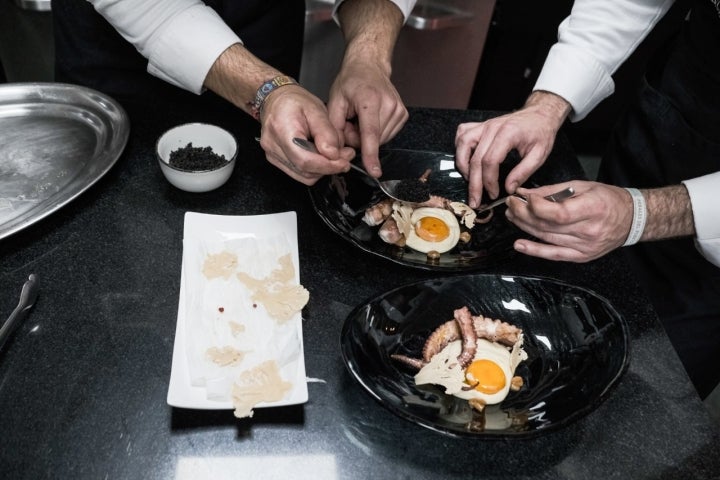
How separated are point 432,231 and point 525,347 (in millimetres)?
383

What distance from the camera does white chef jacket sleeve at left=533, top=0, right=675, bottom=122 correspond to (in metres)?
1.68

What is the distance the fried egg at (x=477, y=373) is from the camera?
43.3 inches

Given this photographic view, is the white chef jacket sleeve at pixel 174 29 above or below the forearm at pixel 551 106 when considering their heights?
above

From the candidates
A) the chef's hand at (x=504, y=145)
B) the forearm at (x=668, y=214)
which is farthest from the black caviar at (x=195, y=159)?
the forearm at (x=668, y=214)

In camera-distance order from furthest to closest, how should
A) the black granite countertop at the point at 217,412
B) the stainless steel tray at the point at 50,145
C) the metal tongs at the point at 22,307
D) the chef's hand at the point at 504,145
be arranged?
the chef's hand at the point at 504,145, the stainless steel tray at the point at 50,145, the metal tongs at the point at 22,307, the black granite countertop at the point at 217,412

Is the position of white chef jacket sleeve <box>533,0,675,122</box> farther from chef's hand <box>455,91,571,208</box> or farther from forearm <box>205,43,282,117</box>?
forearm <box>205,43,282,117</box>

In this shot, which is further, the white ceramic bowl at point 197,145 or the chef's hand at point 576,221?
the white ceramic bowl at point 197,145

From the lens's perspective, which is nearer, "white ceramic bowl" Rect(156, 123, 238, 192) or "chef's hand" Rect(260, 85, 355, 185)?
"chef's hand" Rect(260, 85, 355, 185)

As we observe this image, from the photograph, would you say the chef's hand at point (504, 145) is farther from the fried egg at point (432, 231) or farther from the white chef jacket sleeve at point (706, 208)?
the white chef jacket sleeve at point (706, 208)

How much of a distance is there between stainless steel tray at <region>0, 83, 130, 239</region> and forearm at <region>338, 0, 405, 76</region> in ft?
2.38

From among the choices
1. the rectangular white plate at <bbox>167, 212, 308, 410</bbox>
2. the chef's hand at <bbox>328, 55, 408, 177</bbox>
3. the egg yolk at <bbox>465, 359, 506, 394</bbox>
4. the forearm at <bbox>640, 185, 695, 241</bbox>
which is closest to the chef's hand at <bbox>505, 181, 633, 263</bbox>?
the forearm at <bbox>640, 185, 695, 241</bbox>

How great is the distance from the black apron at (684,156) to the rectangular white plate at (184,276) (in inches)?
43.7

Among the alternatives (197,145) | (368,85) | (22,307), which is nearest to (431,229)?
(368,85)

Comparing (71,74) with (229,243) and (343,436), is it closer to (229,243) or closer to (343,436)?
(229,243)
